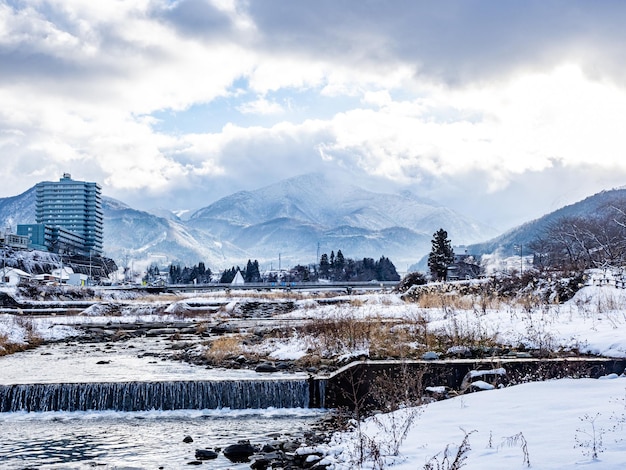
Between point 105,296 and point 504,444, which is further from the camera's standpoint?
point 105,296

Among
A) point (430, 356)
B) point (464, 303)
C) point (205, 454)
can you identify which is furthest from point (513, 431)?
point (464, 303)

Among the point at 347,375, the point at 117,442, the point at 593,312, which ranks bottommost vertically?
the point at 117,442

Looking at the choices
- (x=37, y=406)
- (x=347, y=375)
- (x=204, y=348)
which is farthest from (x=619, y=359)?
(x=204, y=348)

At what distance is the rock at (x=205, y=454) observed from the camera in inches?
537

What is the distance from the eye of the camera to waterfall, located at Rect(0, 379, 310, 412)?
19141 mm

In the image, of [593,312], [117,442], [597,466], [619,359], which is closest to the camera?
[597,466]

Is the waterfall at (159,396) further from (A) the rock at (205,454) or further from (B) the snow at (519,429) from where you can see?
(B) the snow at (519,429)

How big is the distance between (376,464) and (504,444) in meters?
2.13

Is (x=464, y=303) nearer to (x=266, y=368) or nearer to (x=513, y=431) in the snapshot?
(x=266, y=368)

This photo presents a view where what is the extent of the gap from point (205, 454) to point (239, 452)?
0.79 metres

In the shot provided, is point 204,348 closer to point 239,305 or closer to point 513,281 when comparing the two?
point 513,281

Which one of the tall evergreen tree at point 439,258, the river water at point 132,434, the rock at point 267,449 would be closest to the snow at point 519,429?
the rock at point 267,449

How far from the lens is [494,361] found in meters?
17.2

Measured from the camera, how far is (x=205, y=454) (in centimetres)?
1373
